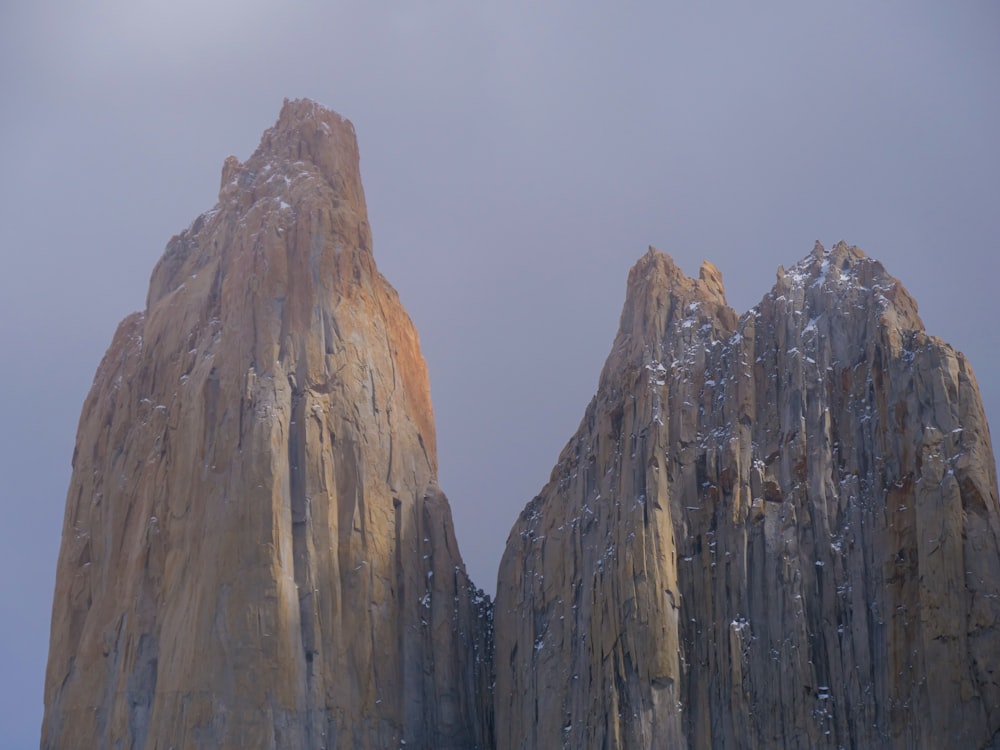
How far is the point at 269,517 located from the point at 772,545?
19.4 meters

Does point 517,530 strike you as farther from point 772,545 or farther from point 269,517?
point 772,545

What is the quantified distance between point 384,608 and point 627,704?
12.4 m

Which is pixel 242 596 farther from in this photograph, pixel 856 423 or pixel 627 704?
pixel 856 423

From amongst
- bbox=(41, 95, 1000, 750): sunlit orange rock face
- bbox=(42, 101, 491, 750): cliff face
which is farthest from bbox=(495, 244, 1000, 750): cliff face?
bbox=(42, 101, 491, 750): cliff face

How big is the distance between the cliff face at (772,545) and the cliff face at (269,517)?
4.94m

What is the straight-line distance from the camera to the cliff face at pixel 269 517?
64.9 metres

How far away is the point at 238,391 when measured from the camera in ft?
226

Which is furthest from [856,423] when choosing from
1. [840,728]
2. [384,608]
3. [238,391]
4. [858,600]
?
[238,391]

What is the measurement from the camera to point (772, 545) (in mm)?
61812

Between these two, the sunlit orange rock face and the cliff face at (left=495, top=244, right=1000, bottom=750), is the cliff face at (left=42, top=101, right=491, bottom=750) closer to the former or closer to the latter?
the sunlit orange rock face

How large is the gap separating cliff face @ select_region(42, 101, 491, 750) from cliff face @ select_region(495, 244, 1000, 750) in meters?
4.94

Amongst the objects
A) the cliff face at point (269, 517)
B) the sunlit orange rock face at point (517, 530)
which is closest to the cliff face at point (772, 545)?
the sunlit orange rock face at point (517, 530)

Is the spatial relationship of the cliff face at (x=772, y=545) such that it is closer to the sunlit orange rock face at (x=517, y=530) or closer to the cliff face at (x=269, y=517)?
the sunlit orange rock face at (x=517, y=530)

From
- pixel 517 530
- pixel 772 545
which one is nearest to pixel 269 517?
pixel 517 530
